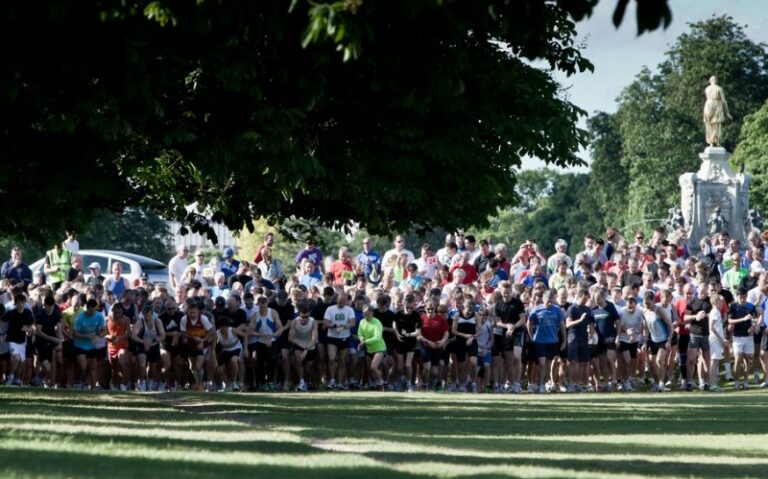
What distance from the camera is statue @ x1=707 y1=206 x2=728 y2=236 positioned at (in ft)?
173

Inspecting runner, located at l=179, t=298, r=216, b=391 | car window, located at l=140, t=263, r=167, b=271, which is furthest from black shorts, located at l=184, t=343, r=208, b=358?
car window, located at l=140, t=263, r=167, b=271

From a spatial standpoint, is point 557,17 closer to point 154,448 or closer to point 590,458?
point 590,458

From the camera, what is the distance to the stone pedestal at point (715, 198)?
53.3 metres

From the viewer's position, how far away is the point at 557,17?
20.7 metres

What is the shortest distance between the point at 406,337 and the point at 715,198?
83.3 feet

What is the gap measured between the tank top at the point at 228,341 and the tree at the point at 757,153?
60.7 meters

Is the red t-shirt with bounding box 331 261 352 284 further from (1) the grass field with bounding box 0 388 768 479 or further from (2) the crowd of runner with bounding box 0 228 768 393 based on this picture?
(1) the grass field with bounding box 0 388 768 479

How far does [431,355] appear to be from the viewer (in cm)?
3102

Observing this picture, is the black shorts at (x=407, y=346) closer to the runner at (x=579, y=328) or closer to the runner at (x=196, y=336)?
the runner at (x=579, y=328)

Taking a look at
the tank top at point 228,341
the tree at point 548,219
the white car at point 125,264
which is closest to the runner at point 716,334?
A: the tank top at point 228,341

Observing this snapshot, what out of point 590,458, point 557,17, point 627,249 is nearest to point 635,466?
point 590,458

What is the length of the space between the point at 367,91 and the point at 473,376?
43.7 ft

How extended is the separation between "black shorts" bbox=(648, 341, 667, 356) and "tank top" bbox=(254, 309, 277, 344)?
706 cm

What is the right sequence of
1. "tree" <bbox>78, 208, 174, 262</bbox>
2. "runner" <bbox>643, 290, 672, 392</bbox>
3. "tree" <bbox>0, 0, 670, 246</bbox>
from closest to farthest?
"tree" <bbox>0, 0, 670, 246</bbox> < "runner" <bbox>643, 290, 672, 392</bbox> < "tree" <bbox>78, 208, 174, 262</bbox>
